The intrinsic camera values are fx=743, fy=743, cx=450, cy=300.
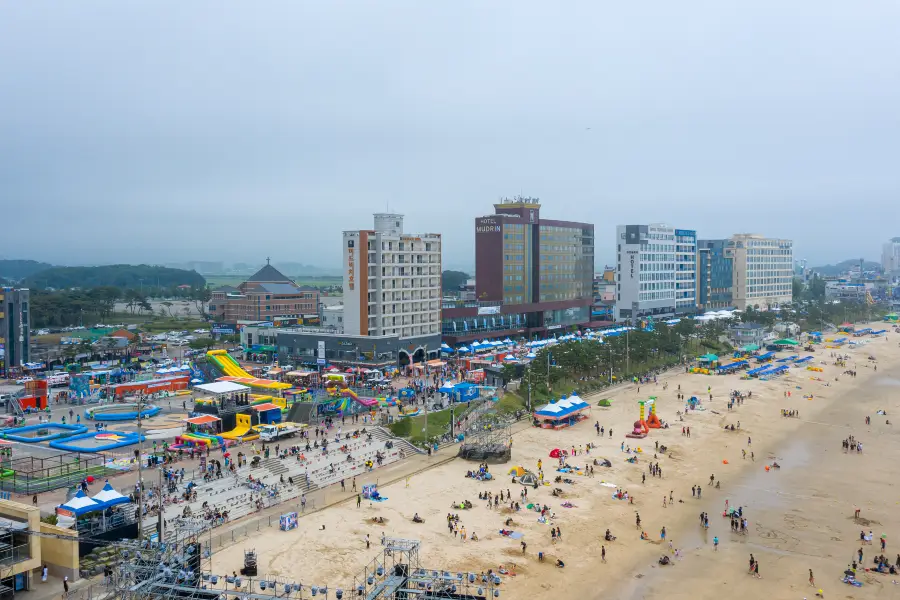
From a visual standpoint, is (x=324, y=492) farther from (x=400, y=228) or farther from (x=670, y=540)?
(x=400, y=228)

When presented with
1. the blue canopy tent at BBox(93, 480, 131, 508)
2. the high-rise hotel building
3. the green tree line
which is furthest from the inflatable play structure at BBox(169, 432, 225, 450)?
the green tree line

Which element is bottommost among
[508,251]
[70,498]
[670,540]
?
[670,540]

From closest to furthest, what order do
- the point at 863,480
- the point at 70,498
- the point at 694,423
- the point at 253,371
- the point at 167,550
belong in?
the point at 167,550 < the point at 70,498 < the point at 863,480 < the point at 694,423 < the point at 253,371

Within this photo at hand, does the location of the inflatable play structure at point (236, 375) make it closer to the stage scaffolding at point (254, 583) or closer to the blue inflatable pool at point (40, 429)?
the blue inflatable pool at point (40, 429)

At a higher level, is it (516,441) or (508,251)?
(508,251)

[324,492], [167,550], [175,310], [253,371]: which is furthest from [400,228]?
[175,310]

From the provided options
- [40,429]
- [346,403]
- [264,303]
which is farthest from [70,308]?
[346,403]
